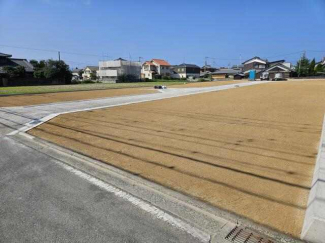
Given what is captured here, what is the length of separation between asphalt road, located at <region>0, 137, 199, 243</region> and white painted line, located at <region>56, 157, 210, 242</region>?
0.22 ft

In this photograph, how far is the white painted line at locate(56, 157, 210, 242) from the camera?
243cm

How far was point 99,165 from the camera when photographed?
4418mm

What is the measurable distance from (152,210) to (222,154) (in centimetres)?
241

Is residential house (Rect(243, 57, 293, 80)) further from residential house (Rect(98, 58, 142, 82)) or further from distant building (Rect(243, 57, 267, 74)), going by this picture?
residential house (Rect(98, 58, 142, 82))

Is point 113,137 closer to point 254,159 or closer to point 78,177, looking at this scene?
point 78,177

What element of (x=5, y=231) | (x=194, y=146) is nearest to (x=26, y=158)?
(x=5, y=231)

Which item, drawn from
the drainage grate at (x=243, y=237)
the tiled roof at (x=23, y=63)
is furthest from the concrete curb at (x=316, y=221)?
the tiled roof at (x=23, y=63)

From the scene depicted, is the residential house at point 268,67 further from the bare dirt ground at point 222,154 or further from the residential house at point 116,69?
the bare dirt ground at point 222,154

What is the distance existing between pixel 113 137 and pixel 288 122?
6.10m

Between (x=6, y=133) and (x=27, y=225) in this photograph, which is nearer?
(x=27, y=225)

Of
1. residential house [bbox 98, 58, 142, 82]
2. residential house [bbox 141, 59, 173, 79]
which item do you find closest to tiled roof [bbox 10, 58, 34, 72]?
residential house [bbox 98, 58, 142, 82]

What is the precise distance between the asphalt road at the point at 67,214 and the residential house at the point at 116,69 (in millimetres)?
52032

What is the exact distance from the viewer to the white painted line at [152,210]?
243cm

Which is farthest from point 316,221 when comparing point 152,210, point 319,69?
point 319,69
